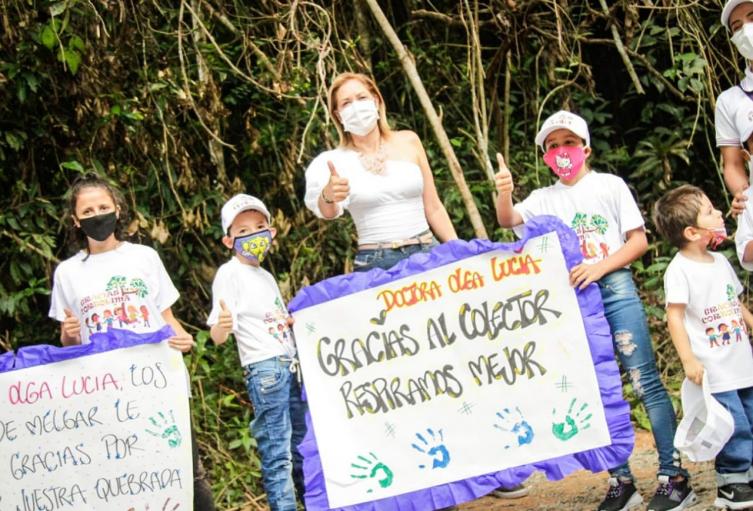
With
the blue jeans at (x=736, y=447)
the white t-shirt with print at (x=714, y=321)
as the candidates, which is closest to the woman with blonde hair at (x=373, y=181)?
the white t-shirt with print at (x=714, y=321)

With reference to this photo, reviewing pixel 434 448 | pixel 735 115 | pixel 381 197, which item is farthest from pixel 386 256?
pixel 735 115

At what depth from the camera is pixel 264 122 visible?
20.4ft

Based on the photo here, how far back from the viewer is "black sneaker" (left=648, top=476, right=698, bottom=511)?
3.72m

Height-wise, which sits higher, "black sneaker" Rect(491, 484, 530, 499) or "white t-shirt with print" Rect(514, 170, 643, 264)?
"white t-shirt with print" Rect(514, 170, 643, 264)

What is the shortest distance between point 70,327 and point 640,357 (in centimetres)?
216

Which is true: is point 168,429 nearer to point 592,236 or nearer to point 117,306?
point 117,306

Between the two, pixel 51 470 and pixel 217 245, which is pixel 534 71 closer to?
pixel 217 245

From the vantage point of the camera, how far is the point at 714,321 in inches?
144

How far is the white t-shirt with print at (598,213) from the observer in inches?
149

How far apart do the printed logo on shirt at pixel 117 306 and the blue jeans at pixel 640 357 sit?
A: 1.81 meters

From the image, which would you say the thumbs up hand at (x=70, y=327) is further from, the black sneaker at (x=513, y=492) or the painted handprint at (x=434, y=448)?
the black sneaker at (x=513, y=492)

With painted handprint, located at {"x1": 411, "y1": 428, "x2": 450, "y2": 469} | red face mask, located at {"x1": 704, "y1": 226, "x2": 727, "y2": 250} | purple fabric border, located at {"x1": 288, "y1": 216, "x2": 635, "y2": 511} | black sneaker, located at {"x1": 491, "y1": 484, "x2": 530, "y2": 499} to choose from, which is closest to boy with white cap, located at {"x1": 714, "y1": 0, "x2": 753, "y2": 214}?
red face mask, located at {"x1": 704, "y1": 226, "x2": 727, "y2": 250}

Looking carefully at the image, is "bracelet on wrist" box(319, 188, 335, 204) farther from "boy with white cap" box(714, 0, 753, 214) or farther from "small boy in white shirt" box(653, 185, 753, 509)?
"boy with white cap" box(714, 0, 753, 214)

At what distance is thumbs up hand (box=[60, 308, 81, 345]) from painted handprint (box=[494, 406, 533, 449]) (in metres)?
1.63
